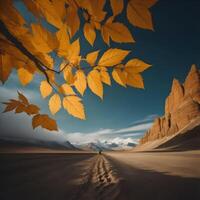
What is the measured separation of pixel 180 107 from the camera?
57781 mm

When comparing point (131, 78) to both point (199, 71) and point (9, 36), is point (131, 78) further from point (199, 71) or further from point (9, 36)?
point (199, 71)

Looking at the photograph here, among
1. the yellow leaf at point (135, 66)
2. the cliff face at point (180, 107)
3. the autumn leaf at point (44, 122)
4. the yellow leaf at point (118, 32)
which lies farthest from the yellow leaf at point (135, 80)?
the cliff face at point (180, 107)

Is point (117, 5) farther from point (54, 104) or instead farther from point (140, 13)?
point (54, 104)

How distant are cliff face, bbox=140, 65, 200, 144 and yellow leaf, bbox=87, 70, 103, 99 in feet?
195

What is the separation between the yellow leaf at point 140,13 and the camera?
1.23 feet

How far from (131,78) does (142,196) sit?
5.57ft

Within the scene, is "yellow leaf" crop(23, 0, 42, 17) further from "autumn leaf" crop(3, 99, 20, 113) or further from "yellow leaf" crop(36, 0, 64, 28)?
"autumn leaf" crop(3, 99, 20, 113)

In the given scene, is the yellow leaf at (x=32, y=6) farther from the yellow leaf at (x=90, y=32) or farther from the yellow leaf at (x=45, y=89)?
the yellow leaf at (x=45, y=89)

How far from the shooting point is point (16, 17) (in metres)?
0.48

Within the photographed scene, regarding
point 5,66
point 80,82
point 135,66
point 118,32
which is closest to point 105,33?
point 118,32

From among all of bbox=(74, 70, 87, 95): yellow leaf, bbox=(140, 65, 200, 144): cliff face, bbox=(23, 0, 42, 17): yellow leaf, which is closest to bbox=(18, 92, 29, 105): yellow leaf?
bbox=(74, 70, 87, 95): yellow leaf

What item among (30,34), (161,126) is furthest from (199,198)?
(161,126)

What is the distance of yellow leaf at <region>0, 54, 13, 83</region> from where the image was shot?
0.56 m

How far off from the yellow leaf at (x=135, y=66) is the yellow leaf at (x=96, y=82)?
0.39ft
